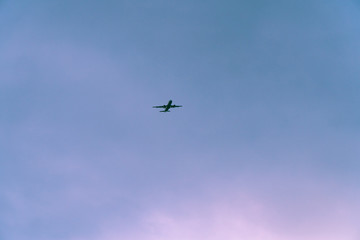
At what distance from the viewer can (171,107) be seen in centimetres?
16525
